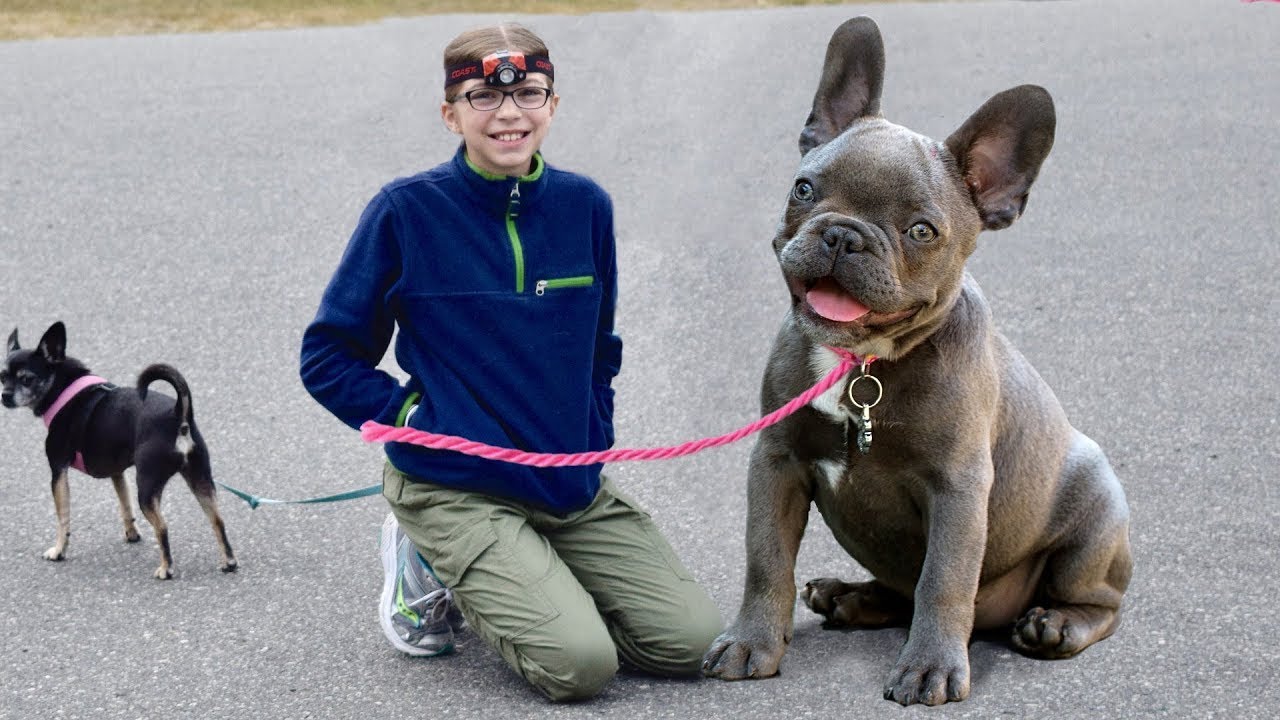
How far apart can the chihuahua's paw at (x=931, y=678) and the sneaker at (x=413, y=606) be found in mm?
1242

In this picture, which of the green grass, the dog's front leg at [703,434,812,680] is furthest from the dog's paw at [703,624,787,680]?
the green grass

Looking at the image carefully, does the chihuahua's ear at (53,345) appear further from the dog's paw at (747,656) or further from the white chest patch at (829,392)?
the white chest patch at (829,392)

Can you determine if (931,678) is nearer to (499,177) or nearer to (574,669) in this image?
(574,669)

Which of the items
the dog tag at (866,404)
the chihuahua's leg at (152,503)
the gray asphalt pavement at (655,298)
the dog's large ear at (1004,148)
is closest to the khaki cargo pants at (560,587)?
the gray asphalt pavement at (655,298)

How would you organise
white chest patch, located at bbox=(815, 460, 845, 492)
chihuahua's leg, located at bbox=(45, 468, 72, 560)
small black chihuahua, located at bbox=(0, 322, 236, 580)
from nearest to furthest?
white chest patch, located at bbox=(815, 460, 845, 492) → small black chihuahua, located at bbox=(0, 322, 236, 580) → chihuahua's leg, located at bbox=(45, 468, 72, 560)

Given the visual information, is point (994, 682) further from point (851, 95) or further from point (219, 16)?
point (219, 16)

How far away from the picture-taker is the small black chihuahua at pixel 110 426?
13.8 ft

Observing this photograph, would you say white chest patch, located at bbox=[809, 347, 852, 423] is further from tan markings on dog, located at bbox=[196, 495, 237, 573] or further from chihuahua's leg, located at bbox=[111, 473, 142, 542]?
chihuahua's leg, located at bbox=[111, 473, 142, 542]

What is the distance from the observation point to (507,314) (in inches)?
154

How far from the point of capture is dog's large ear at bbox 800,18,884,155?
3.45 m

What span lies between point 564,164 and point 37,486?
3709mm

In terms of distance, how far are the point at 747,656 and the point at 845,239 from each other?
1132mm

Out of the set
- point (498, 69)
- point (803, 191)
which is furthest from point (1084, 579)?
point (498, 69)

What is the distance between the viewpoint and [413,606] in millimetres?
3977
